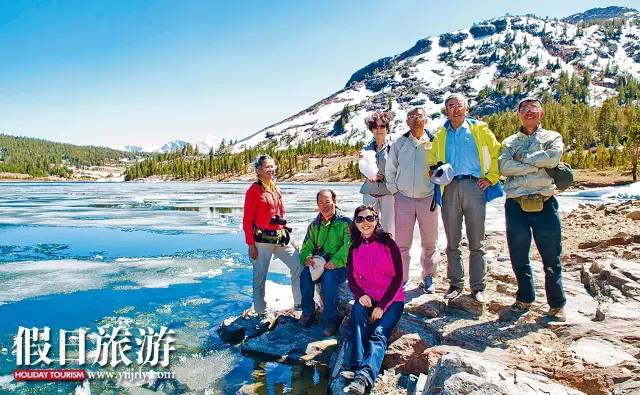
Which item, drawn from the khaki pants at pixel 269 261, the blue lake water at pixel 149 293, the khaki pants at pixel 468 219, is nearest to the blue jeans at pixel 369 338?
the blue lake water at pixel 149 293

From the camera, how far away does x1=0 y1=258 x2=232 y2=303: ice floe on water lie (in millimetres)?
9773

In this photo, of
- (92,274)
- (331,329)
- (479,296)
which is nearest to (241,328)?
(331,329)

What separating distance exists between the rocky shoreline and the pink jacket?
635 millimetres

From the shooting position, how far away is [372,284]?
5465 millimetres

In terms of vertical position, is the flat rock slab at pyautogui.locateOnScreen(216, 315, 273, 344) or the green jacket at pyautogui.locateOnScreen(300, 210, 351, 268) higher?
the green jacket at pyautogui.locateOnScreen(300, 210, 351, 268)

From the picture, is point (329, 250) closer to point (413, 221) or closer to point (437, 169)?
point (413, 221)

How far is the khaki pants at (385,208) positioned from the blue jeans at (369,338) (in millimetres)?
1915

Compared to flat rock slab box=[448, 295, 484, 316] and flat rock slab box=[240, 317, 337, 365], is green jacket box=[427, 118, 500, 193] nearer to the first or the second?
flat rock slab box=[448, 295, 484, 316]

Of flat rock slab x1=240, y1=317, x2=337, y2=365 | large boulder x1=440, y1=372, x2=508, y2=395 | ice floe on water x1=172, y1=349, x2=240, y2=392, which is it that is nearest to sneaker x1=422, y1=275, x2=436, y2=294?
flat rock slab x1=240, y1=317, x2=337, y2=365

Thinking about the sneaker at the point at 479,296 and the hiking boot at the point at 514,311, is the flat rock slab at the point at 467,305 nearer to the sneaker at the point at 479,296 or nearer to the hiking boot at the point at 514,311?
the sneaker at the point at 479,296

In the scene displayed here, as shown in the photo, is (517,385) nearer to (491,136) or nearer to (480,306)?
(480,306)

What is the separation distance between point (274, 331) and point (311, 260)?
51.6 inches

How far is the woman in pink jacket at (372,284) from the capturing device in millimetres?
5109

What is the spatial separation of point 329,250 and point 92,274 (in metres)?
7.48
